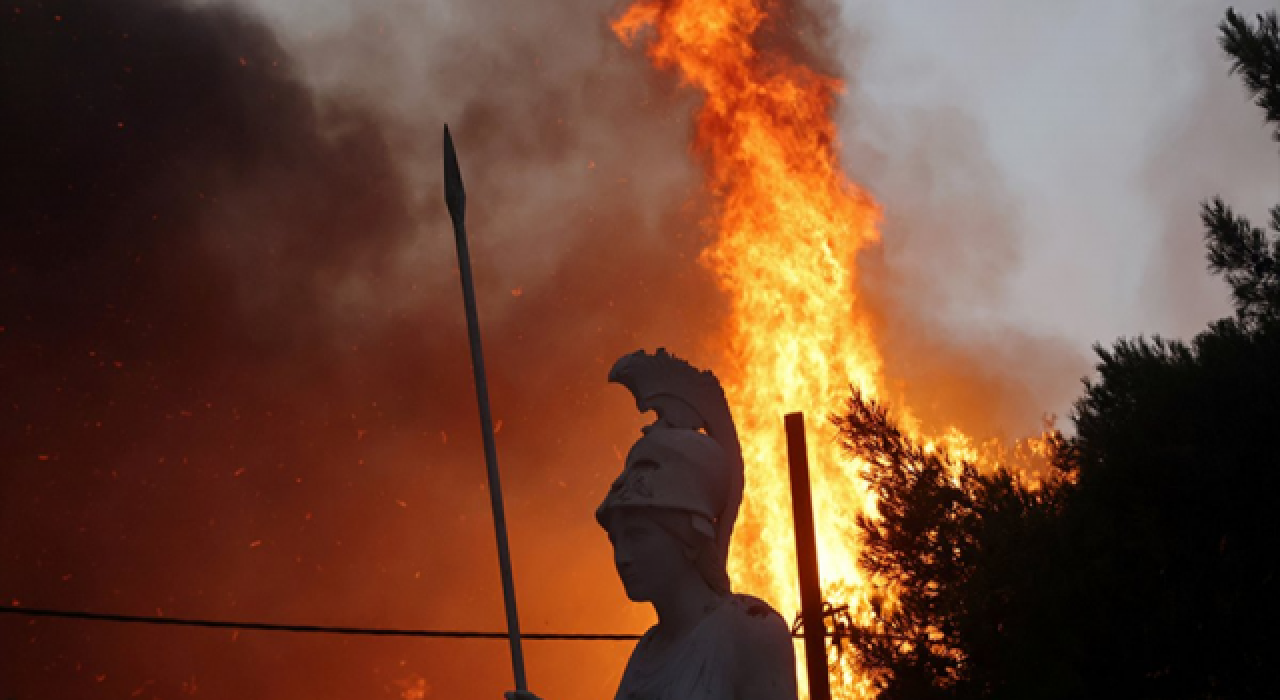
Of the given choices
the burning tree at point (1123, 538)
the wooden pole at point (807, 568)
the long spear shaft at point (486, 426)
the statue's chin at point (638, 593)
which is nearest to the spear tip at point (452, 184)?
the long spear shaft at point (486, 426)

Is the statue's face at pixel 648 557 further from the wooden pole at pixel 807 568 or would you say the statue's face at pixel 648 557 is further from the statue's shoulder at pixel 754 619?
the wooden pole at pixel 807 568

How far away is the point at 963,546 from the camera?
14.6 meters

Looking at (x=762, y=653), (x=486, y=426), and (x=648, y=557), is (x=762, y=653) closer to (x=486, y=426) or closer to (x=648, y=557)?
(x=648, y=557)

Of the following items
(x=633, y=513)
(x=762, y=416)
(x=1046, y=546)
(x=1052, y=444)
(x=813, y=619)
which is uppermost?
(x=762, y=416)

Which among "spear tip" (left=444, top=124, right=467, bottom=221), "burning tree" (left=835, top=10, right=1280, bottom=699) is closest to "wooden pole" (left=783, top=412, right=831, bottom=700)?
"burning tree" (left=835, top=10, right=1280, bottom=699)

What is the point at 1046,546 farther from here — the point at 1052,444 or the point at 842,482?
the point at 842,482

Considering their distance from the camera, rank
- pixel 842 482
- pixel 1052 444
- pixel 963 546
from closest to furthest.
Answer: pixel 963 546 < pixel 1052 444 < pixel 842 482

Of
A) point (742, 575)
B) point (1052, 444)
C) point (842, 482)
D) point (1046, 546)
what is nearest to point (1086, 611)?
point (1046, 546)

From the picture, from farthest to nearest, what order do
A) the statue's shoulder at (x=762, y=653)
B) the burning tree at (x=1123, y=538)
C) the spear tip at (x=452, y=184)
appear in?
the burning tree at (x=1123, y=538)
the spear tip at (x=452, y=184)
the statue's shoulder at (x=762, y=653)

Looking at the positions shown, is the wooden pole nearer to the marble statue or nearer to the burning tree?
the burning tree

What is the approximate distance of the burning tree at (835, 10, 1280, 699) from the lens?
12750mm

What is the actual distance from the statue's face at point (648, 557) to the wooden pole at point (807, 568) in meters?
8.34

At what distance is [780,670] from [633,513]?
73cm

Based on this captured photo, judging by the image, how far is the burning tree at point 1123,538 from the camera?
1275cm
